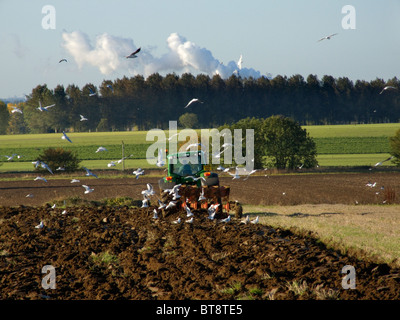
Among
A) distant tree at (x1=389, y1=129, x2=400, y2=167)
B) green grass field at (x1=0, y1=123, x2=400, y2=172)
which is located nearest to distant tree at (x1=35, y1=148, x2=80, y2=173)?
green grass field at (x1=0, y1=123, x2=400, y2=172)

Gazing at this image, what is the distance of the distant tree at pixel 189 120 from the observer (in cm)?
9106

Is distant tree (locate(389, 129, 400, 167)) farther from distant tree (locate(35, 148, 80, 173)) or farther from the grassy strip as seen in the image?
distant tree (locate(35, 148, 80, 173))

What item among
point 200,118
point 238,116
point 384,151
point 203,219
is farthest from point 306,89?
point 203,219

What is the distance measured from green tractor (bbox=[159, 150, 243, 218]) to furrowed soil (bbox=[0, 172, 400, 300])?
1.76 feet

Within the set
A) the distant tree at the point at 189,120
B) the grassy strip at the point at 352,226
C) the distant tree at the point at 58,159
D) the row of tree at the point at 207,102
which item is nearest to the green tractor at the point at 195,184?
the grassy strip at the point at 352,226

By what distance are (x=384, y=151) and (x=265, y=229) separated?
5633 centimetres

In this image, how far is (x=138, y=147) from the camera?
69750mm

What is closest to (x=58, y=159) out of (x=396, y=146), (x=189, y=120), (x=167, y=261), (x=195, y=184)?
(x=195, y=184)

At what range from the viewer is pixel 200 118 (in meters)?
95.3

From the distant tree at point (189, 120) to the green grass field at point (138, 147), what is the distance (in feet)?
35.0

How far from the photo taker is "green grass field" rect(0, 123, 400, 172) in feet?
192

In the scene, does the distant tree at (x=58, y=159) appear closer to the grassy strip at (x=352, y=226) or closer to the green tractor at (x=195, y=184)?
the grassy strip at (x=352, y=226)
